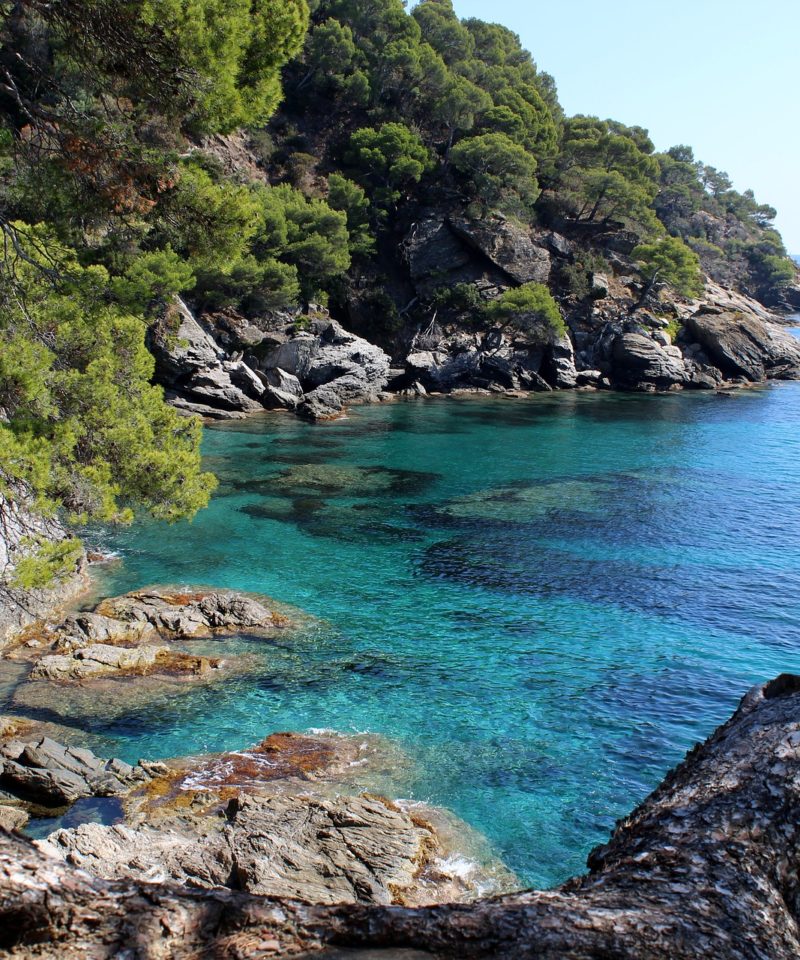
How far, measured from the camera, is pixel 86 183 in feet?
36.3

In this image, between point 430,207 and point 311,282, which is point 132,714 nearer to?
point 311,282

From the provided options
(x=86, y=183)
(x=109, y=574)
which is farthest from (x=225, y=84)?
(x=109, y=574)

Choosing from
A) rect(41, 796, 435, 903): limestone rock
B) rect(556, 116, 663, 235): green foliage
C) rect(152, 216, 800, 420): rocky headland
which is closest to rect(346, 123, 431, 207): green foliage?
rect(152, 216, 800, 420): rocky headland

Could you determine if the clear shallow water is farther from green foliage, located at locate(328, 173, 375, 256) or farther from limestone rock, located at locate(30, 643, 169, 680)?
green foliage, located at locate(328, 173, 375, 256)

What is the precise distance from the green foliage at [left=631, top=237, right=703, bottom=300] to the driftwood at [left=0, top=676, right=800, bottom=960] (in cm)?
7083

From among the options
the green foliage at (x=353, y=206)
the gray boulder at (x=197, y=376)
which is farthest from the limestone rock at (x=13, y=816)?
the green foliage at (x=353, y=206)

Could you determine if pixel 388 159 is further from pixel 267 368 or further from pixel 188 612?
pixel 188 612

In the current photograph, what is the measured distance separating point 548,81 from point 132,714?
11111 cm

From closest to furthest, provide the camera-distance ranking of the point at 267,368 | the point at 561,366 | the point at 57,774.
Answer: the point at 57,774, the point at 267,368, the point at 561,366

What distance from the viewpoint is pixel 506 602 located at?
834 inches

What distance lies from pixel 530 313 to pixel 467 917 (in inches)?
2363

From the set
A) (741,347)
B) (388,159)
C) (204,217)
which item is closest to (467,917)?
(204,217)

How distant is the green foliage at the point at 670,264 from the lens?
6906 centimetres

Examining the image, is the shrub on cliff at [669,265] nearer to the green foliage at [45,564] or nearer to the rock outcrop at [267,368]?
the rock outcrop at [267,368]
